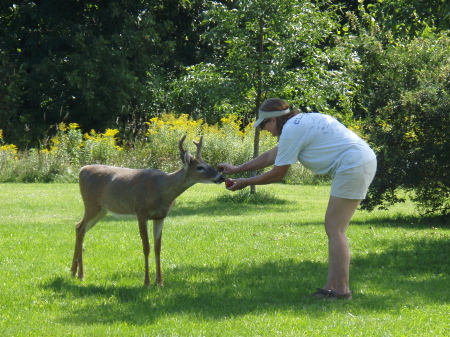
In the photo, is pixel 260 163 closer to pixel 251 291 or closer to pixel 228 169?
pixel 228 169

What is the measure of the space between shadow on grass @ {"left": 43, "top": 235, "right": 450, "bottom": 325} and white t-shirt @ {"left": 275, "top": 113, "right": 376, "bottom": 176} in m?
1.41

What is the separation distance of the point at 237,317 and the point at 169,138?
17330 millimetres

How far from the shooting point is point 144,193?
822 centimetres

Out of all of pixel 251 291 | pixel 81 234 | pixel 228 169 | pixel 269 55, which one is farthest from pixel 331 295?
pixel 269 55

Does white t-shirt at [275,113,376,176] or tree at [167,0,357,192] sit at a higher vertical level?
tree at [167,0,357,192]

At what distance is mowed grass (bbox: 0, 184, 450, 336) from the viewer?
6219 mm

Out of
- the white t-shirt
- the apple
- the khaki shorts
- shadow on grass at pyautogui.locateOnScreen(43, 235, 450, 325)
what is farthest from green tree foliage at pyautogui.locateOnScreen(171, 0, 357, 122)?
the khaki shorts

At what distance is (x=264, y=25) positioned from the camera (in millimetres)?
18062

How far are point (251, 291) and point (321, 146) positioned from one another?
1.77 m

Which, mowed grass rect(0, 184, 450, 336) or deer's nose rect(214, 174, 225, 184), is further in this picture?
deer's nose rect(214, 174, 225, 184)

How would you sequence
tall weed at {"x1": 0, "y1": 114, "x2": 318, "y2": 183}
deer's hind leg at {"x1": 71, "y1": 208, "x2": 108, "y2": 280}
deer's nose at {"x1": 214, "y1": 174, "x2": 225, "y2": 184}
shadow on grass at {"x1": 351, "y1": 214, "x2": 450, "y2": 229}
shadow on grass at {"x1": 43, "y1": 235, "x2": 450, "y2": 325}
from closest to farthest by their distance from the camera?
shadow on grass at {"x1": 43, "y1": 235, "x2": 450, "y2": 325}
deer's nose at {"x1": 214, "y1": 174, "x2": 225, "y2": 184}
deer's hind leg at {"x1": 71, "y1": 208, "x2": 108, "y2": 280}
shadow on grass at {"x1": 351, "y1": 214, "x2": 450, "y2": 229}
tall weed at {"x1": 0, "y1": 114, "x2": 318, "y2": 183}

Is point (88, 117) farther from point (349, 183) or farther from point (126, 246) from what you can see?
point (349, 183)

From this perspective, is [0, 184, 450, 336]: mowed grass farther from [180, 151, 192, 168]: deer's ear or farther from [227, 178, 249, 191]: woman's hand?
[180, 151, 192, 168]: deer's ear

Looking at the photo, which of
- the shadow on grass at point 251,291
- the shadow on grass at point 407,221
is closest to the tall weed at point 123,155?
the shadow on grass at point 407,221
